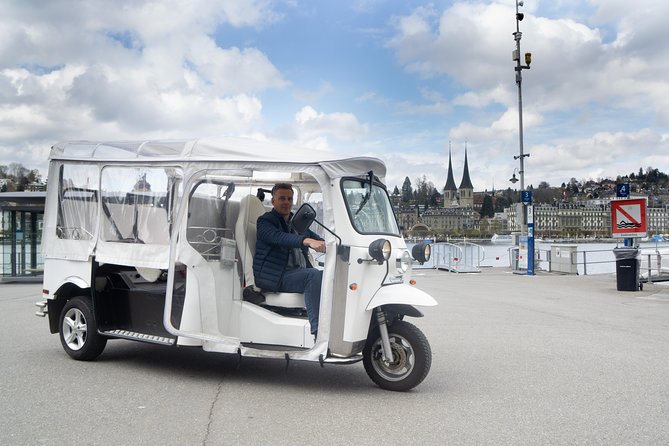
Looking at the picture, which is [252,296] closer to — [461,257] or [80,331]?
[80,331]

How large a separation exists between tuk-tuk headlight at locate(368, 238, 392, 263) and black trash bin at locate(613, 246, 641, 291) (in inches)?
588

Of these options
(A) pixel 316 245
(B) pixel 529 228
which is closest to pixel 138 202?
(A) pixel 316 245

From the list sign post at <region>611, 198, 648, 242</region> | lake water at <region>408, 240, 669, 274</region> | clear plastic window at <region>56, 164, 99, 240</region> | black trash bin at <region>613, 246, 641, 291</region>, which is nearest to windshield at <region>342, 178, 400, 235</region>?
clear plastic window at <region>56, 164, 99, 240</region>

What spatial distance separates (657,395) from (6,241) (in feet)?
70.6

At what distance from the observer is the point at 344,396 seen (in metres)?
6.48

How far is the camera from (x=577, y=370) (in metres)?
7.77

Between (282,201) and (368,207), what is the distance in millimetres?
1092

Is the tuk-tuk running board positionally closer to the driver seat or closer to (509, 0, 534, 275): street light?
the driver seat

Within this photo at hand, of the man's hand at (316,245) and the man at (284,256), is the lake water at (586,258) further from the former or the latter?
the man's hand at (316,245)

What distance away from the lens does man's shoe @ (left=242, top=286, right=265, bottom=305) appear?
7.14 metres

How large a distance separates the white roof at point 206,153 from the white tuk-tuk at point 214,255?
15 mm

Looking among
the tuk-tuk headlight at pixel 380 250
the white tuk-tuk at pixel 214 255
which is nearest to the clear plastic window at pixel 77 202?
the white tuk-tuk at pixel 214 255

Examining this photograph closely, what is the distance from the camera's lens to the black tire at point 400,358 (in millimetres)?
6496

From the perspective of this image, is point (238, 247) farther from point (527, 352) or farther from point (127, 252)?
point (527, 352)
